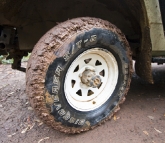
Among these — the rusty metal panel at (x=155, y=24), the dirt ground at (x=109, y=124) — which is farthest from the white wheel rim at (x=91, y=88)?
the rusty metal panel at (x=155, y=24)

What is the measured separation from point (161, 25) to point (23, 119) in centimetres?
186

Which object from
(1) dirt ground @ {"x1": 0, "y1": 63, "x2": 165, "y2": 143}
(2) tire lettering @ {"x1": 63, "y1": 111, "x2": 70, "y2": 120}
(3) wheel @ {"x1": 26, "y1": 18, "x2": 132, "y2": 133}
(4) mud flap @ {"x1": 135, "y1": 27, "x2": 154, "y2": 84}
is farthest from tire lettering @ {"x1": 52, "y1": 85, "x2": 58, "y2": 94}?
(4) mud flap @ {"x1": 135, "y1": 27, "x2": 154, "y2": 84}

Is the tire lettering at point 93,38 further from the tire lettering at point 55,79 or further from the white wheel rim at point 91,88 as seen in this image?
the tire lettering at point 55,79

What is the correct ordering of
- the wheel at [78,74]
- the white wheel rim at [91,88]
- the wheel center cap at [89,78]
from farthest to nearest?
the wheel center cap at [89,78], the white wheel rim at [91,88], the wheel at [78,74]

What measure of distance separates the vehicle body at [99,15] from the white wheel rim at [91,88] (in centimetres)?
37

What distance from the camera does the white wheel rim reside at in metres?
2.06

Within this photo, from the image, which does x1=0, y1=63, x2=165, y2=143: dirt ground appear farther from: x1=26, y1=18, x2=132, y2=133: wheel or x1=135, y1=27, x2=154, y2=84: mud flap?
x1=135, y1=27, x2=154, y2=84: mud flap

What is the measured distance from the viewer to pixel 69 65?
75.8 inches

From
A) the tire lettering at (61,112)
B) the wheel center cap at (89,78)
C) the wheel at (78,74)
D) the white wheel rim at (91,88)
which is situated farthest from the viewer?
the wheel center cap at (89,78)

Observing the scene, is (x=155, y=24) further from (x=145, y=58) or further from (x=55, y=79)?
(x=55, y=79)

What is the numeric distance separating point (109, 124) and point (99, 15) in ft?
4.34

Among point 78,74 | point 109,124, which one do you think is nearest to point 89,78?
point 78,74

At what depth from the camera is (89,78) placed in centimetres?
216

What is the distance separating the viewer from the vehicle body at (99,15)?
2.14m
